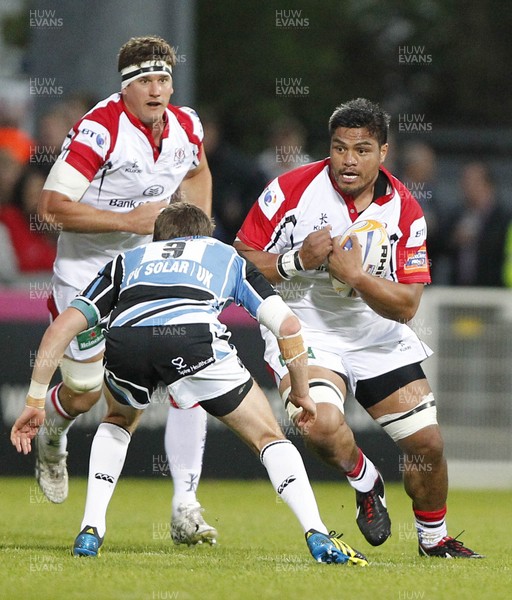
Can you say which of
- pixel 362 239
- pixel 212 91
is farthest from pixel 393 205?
pixel 212 91

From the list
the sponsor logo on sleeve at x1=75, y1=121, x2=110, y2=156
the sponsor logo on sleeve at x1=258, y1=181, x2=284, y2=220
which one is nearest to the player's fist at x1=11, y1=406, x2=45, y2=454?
the sponsor logo on sleeve at x1=258, y1=181, x2=284, y2=220

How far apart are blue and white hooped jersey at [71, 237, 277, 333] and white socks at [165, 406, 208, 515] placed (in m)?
1.52

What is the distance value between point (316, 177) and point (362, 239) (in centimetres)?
53

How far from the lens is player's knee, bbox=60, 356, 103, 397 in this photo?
9.19 metres

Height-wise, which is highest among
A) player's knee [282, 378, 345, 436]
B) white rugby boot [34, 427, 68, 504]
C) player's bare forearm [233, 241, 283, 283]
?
player's bare forearm [233, 241, 283, 283]

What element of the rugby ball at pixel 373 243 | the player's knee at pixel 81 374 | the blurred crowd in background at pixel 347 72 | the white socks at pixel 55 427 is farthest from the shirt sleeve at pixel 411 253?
the blurred crowd in background at pixel 347 72

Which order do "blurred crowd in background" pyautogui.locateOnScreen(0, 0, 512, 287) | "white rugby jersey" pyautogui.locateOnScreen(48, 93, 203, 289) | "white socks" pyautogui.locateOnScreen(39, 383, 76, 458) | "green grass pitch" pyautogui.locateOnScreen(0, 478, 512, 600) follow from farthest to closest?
"blurred crowd in background" pyautogui.locateOnScreen(0, 0, 512, 287)
"white socks" pyautogui.locateOnScreen(39, 383, 76, 458)
"white rugby jersey" pyautogui.locateOnScreen(48, 93, 203, 289)
"green grass pitch" pyautogui.locateOnScreen(0, 478, 512, 600)

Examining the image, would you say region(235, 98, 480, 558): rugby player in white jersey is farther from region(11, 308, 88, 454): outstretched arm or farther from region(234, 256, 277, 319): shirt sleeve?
region(11, 308, 88, 454): outstretched arm

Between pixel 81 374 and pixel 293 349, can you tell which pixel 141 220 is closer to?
pixel 81 374

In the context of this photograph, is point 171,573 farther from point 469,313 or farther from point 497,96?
point 497,96

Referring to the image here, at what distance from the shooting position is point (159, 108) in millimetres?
8617

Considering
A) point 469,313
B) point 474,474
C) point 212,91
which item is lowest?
point 474,474

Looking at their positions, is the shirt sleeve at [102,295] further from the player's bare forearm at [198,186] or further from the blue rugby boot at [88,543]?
the player's bare forearm at [198,186]

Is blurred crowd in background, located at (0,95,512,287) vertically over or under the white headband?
under
